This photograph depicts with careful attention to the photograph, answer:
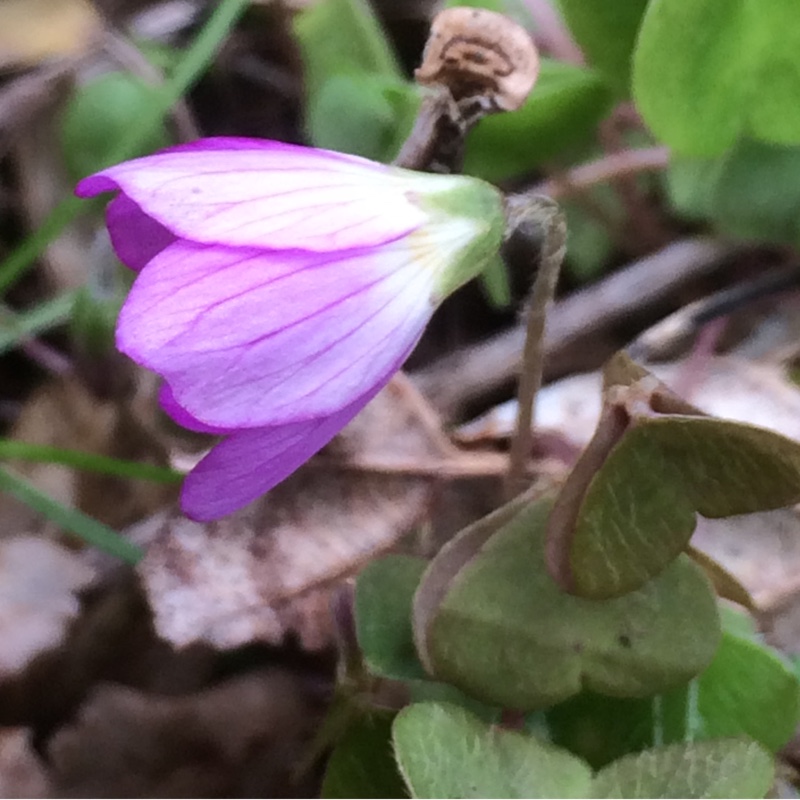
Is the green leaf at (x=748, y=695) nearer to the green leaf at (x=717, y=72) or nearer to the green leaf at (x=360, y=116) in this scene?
the green leaf at (x=717, y=72)

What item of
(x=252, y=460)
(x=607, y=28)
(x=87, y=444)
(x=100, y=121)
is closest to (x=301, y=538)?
(x=252, y=460)

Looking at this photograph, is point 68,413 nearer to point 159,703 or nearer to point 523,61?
point 159,703

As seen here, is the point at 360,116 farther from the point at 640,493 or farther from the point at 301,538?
the point at 640,493

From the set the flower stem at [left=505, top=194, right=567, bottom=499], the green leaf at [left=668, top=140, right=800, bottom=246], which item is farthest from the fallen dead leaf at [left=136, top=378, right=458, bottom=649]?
the green leaf at [left=668, top=140, right=800, bottom=246]

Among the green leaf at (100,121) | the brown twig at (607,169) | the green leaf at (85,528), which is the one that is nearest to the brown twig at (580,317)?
the brown twig at (607,169)

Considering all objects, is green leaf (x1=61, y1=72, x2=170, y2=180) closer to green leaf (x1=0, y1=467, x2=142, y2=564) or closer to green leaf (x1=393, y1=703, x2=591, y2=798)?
green leaf (x1=0, y1=467, x2=142, y2=564)
